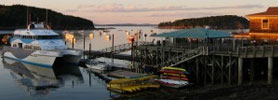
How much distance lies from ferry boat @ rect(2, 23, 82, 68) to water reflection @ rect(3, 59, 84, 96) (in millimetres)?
1065

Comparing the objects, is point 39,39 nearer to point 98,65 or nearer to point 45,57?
point 45,57

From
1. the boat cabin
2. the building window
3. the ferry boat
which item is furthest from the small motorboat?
the building window

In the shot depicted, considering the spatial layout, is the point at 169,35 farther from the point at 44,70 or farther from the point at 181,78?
the point at 44,70

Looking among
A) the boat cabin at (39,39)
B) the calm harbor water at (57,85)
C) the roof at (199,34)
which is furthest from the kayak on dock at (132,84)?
the boat cabin at (39,39)

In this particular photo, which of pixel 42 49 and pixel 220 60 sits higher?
pixel 42 49

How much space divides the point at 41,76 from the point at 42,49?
24.8 ft

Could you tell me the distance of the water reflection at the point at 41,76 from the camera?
34903mm

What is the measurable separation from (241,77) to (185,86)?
15.0 ft

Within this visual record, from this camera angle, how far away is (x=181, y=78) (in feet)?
103

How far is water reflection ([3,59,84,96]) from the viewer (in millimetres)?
34903

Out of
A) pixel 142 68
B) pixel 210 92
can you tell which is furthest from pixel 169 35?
pixel 210 92

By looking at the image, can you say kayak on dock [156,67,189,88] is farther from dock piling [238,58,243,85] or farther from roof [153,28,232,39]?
dock piling [238,58,243,85]

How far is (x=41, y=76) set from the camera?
4288 centimetres

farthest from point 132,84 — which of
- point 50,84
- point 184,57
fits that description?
point 50,84
